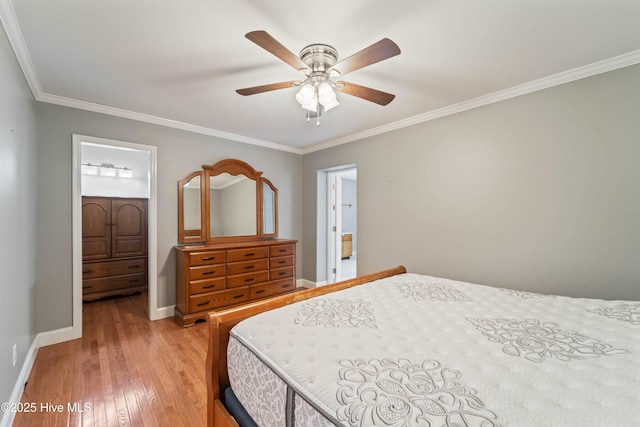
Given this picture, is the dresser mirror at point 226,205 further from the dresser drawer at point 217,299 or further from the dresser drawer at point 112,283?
the dresser drawer at point 112,283

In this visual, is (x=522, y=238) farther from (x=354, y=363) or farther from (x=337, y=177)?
(x=337, y=177)

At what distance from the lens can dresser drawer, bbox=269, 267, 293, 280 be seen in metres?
3.68

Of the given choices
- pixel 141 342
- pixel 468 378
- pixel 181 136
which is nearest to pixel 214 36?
pixel 181 136

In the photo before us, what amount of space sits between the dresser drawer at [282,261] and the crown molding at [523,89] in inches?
81.6

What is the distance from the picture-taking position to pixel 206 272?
9.96 ft

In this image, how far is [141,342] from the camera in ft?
8.30

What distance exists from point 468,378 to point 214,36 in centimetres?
220

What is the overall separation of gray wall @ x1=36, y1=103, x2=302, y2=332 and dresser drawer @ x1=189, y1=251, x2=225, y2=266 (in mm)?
480

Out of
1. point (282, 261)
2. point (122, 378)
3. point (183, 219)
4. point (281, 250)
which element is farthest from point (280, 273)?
point (122, 378)

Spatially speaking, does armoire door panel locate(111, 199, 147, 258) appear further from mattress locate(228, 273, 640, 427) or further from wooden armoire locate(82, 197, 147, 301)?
mattress locate(228, 273, 640, 427)

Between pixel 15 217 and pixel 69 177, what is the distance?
1.05 m

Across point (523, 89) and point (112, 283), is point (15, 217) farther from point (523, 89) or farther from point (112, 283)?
point (523, 89)

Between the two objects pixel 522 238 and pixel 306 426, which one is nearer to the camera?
pixel 306 426

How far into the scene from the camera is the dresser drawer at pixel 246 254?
3.26 metres
